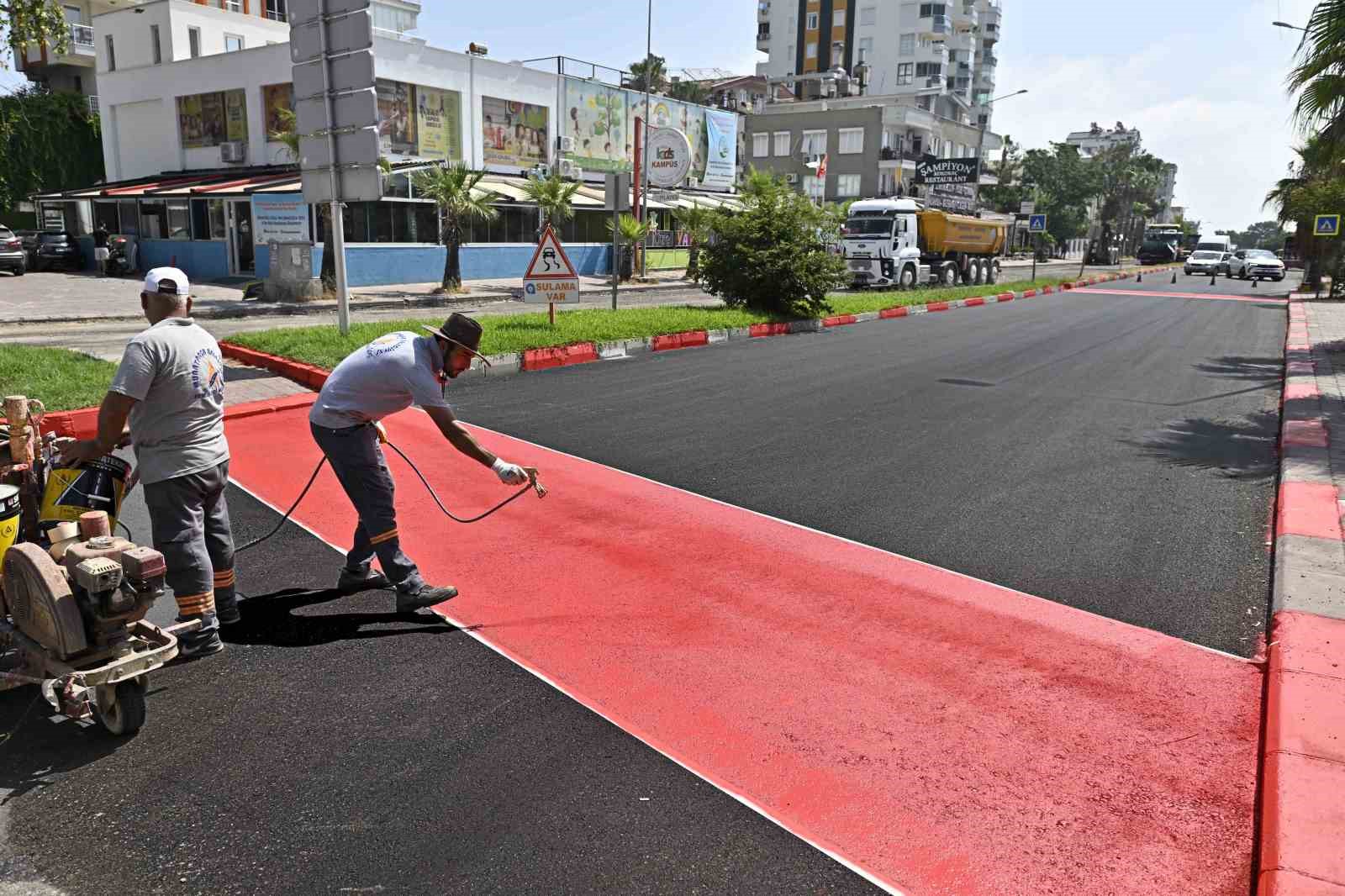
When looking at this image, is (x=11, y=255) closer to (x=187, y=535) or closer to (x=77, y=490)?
(x=77, y=490)

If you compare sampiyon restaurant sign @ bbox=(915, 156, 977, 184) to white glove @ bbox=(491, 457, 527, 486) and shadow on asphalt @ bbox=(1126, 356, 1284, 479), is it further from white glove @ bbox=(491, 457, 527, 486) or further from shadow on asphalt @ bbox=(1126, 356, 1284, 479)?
white glove @ bbox=(491, 457, 527, 486)

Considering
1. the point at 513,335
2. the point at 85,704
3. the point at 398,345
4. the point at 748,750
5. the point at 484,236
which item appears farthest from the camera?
the point at 484,236

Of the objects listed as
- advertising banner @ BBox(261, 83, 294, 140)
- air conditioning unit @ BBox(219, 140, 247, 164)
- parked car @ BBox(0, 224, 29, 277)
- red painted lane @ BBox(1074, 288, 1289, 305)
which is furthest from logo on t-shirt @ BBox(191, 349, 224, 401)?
red painted lane @ BBox(1074, 288, 1289, 305)

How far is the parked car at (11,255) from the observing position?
94.1ft

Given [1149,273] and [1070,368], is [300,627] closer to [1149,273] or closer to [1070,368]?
[1070,368]

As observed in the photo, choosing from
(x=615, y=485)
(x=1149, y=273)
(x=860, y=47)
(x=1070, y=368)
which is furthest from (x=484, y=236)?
(x=860, y=47)

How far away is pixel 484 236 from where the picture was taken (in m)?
33.3

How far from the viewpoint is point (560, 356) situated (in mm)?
13938

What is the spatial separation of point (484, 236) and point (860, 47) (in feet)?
225

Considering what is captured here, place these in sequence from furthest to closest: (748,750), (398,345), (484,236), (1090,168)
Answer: (1090,168), (484,236), (398,345), (748,750)

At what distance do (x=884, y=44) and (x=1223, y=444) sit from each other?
290 feet

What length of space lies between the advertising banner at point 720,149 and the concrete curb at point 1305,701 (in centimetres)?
4097

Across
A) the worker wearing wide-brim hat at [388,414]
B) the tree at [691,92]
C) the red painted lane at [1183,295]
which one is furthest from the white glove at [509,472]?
the tree at [691,92]

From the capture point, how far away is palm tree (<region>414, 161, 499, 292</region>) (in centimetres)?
2625
